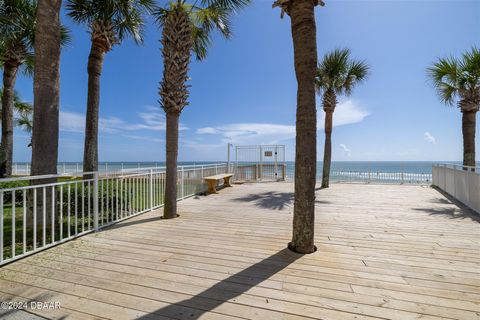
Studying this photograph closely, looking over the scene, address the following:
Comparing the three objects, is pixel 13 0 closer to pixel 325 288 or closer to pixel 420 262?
pixel 325 288

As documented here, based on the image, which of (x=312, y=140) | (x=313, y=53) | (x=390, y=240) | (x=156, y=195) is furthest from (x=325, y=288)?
(x=156, y=195)

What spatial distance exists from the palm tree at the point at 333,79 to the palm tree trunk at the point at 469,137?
365cm

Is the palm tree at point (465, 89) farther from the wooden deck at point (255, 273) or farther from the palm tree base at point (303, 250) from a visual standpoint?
the palm tree base at point (303, 250)

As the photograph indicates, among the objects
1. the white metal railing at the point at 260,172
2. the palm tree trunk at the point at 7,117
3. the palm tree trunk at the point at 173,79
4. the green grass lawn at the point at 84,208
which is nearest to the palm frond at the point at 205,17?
the palm tree trunk at the point at 173,79

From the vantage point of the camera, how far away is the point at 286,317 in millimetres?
1643

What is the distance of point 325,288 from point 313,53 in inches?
102

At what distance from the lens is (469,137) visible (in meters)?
7.01

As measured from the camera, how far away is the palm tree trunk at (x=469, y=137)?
695 cm

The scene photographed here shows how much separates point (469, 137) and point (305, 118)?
25.4 ft

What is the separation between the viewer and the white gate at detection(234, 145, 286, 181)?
11406 mm

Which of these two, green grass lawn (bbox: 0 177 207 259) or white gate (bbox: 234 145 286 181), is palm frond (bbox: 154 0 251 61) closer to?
green grass lawn (bbox: 0 177 207 259)

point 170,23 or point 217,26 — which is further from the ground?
point 217,26

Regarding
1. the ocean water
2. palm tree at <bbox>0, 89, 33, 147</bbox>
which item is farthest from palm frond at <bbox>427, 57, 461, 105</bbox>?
palm tree at <bbox>0, 89, 33, 147</bbox>

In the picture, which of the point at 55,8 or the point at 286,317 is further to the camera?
the point at 55,8
